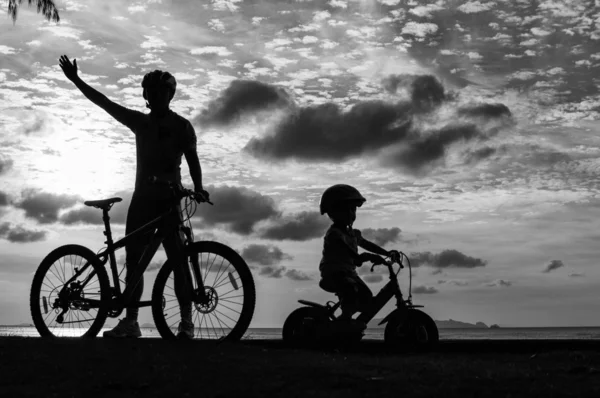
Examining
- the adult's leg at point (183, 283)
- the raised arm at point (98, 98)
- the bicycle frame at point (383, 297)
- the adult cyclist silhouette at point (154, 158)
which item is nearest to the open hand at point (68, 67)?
the raised arm at point (98, 98)

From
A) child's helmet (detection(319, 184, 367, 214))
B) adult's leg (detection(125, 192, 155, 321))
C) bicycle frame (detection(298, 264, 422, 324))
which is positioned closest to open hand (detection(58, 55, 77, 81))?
adult's leg (detection(125, 192, 155, 321))

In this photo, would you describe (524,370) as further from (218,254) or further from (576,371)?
(218,254)

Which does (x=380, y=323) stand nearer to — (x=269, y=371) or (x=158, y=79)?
(x=269, y=371)

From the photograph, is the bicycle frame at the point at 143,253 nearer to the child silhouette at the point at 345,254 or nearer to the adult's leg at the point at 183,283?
the adult's leg at the point at 183,283

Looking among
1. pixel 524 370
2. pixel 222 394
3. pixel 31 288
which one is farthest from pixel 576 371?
pixel 31 288

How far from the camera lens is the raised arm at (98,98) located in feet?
28.3

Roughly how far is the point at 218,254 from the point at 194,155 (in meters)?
1.50

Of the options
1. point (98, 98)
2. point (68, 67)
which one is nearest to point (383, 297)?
point (98, 98)

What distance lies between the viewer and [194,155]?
8391mm

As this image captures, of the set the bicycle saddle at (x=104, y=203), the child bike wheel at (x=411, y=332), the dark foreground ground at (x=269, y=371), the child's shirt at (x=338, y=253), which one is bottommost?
the dark foreground ground at (x=269, y=371)

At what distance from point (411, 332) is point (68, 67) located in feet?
18.0

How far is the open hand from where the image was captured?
8.93m

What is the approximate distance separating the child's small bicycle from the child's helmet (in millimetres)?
885

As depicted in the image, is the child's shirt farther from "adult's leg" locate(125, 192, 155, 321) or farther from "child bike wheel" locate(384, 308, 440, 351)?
"adult's leg" locate(125, 192, 155, 321)
